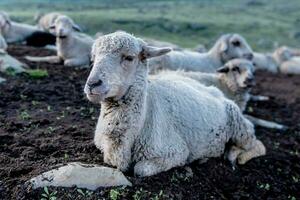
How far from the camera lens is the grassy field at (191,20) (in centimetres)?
4991

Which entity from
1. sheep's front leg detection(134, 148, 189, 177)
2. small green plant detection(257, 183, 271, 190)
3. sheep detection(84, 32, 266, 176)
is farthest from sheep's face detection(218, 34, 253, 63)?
sheep's front leg detection(134, 148, 189, 177)

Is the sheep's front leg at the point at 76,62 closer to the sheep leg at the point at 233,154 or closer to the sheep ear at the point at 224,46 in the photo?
the sheep ear at the point at 224,46

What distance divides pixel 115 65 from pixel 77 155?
5.17ft

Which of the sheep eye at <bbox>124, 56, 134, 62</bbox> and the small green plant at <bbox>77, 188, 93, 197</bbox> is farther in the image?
the sheep eye at <bbox>124, 56, 134, 62</bbox>

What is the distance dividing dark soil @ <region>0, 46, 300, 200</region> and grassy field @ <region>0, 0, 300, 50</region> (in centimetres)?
3174

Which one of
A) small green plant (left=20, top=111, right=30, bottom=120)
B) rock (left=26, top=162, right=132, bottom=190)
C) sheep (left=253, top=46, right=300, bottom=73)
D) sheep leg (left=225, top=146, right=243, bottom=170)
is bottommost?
sheep (left=253, top=46, right=300, bottom=73)

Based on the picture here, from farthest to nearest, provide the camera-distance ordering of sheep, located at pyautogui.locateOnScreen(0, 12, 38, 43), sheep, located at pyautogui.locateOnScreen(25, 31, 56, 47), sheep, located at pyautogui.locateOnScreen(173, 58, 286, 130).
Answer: sheep, located at pyautogui.locateOnScreen(25, 31, 56, 47), sheep, located at pyautogui.locateOnScreen(0, 12, 38, 43), sheep, located at pyautogui.locateOnScreen(173, 58, 286, 130)

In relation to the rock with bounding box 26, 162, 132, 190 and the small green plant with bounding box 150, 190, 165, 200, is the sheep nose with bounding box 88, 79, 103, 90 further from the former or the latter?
the small green plant with bounding box 150, 190, 165, 200

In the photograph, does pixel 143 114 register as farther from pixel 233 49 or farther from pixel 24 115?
pixel 233 49

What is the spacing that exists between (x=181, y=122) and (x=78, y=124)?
204 cm

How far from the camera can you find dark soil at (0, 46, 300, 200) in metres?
7.43

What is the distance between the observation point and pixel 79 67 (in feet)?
53.5

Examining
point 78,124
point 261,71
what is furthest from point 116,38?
point 261,71

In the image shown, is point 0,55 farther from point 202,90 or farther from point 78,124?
point 202,90
